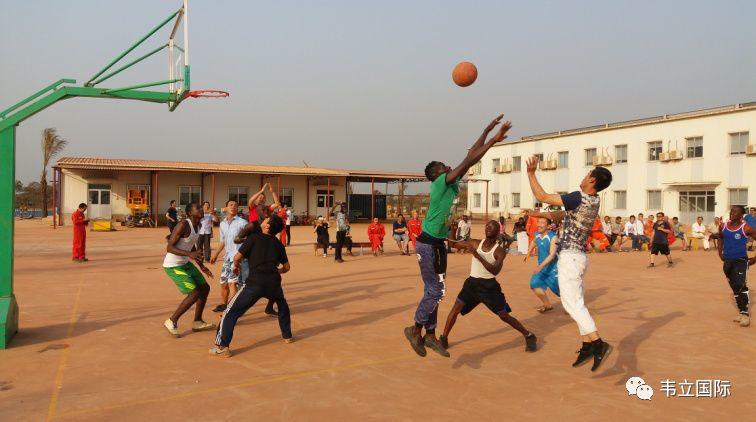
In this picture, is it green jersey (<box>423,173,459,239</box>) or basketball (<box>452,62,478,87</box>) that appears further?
basketball (<box>452,62,478,87</box>)

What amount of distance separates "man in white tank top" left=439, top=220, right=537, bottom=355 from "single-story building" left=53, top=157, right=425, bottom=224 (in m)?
26.6

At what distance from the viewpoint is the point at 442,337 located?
6332 millimetres

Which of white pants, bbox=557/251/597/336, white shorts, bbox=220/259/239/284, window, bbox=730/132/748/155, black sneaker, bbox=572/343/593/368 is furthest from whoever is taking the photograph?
window, bbox=730/132/748/155

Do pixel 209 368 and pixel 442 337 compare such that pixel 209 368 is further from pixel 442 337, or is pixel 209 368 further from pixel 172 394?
pixel 442 337

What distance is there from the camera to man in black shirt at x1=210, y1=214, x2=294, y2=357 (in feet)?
20.0

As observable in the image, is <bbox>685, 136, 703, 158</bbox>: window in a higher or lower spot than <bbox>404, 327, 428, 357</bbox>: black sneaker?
higher

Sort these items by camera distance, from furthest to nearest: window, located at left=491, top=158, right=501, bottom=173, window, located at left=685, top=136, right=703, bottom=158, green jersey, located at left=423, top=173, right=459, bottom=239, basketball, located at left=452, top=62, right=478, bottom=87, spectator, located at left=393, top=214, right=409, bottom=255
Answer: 1. window, located at left=491, top=158, right=501, bottom=173
2. window, located at left=685, top=136, right=703, bottom=158
3. spectator, located at left=393, top=214, right=409, bottom=255
4. basketball, located at left=452, top=62, right=478, bottom=87
5. green jersey, located at left=423, top=173, right=459, bottom=239

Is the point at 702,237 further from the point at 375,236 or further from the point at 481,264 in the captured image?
the point at 481,264

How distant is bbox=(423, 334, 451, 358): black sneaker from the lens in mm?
5973

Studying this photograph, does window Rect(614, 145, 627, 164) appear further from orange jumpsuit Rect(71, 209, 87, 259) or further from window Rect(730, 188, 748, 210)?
orange jumpsuit Rect(71, 209, 87, 259)

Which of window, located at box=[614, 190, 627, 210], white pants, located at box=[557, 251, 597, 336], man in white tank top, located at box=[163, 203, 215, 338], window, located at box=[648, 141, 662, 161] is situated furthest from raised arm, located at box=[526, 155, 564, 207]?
window, located at box=[614, 190, 627, 210]

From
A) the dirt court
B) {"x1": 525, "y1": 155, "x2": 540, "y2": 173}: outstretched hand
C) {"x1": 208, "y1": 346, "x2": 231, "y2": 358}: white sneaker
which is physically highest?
{"x1": 525, "y1": 155, "x2": 540, "y2": 173}: outstretched hand

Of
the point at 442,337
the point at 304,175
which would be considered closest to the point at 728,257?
the point at 442,337

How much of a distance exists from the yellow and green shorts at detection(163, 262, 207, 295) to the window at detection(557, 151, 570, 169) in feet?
133
